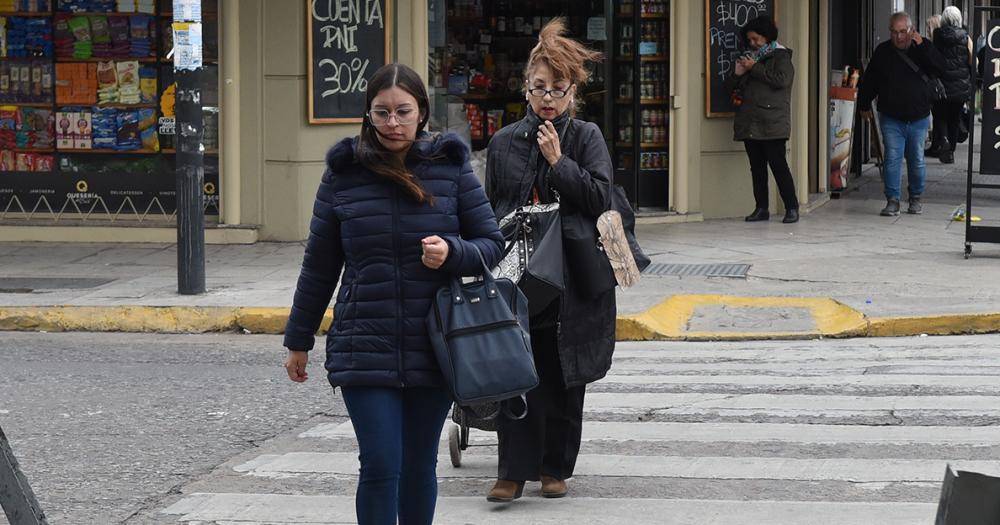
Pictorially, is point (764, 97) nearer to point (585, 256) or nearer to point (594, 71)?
point (594, 71)

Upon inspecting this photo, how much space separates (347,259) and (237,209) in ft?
31.9

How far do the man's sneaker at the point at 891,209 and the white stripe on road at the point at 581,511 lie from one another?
10.6 metres

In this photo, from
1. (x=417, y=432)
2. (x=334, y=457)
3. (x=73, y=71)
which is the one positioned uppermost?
(x=73, y=71)

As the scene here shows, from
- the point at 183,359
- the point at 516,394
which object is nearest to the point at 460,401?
the point at 516,394

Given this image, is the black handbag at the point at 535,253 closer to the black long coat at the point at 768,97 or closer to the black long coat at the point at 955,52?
the black long coat at the point at 768,97

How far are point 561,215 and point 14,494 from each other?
2604mm

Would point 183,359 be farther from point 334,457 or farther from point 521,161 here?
point 521,161

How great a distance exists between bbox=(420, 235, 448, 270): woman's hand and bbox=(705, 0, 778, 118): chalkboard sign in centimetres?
1127

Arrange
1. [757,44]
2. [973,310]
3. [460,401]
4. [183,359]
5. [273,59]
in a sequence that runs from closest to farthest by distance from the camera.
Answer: [460,401], [183,359], [973,310], [273,59], [757,44]

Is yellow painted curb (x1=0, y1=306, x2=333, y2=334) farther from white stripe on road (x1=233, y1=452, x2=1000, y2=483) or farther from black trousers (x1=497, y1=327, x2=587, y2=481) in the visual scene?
black trousers (x1=497, y1=327, x2=587, y2=481)

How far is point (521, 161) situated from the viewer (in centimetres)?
634

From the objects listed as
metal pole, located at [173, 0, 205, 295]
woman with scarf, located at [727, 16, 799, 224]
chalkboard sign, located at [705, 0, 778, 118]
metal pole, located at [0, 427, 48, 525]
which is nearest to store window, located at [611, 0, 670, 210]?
chalkboard sign, located at [705, 0, 778, 118]

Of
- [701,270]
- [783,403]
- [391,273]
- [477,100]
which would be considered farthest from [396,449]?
[477,100]

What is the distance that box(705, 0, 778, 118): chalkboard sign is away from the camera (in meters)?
15.7
